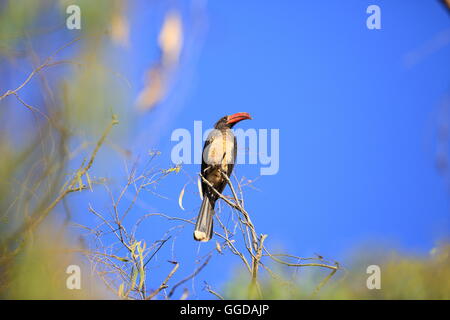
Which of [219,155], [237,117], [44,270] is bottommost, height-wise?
[44,270]

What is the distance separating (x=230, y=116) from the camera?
4367mm

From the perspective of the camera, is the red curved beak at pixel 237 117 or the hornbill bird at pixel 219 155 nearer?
the hornbill bird at pixel 219 155

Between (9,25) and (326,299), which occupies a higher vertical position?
(9,25)

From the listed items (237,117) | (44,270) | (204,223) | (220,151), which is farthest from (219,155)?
(44,270)

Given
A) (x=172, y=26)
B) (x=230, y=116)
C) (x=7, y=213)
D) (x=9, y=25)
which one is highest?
(x=230, y=116)

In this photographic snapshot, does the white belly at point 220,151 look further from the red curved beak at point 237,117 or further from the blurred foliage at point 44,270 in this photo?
the blurred foliage at point 44,270

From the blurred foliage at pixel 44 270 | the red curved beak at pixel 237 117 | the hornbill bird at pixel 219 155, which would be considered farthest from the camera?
the red curved beak at pixel 237 117

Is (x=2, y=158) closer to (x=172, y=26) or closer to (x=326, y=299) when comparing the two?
(x=172, y=26)

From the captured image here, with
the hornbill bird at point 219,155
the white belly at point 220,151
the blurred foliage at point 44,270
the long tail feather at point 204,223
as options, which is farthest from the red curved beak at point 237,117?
the blurred foliage at point 44,270

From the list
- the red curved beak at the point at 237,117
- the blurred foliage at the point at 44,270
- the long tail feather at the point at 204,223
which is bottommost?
the blurred foliage at the point at 44,270

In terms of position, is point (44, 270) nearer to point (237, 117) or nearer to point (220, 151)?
point (220, 151)
